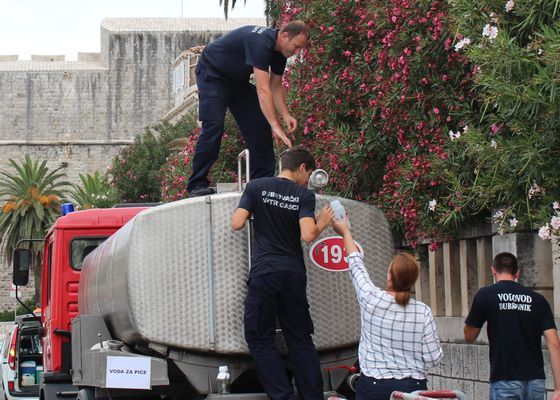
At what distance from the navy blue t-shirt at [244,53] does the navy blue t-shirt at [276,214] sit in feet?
3.76

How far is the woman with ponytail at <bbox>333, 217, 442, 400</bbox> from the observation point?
6898 mm

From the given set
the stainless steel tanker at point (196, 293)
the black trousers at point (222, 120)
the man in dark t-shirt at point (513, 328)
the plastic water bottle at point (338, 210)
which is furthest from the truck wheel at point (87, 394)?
the man in dark t-shirt at point (513, 328)

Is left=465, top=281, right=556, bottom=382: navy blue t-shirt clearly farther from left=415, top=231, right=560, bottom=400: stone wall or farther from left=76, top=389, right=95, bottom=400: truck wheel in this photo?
left=415, top=231, right=560, bottom=400: stone wall

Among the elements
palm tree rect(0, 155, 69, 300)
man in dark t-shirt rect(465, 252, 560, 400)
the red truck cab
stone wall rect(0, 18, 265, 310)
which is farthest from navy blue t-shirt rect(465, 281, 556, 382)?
stone wall rect(0, 18, 265, 310)

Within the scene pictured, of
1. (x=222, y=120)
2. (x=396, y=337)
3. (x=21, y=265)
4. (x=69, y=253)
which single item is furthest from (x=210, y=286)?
(x=21, y=265)

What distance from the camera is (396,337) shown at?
273 inches

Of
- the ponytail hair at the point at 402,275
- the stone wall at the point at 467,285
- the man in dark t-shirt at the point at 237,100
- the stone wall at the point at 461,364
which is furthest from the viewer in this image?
the stone wall at the point at 461,364

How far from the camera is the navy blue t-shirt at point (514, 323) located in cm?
804

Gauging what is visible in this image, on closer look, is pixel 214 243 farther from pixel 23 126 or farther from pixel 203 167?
pixel 23 126

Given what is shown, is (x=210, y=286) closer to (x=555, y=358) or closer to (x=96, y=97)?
(x=555, y=358)

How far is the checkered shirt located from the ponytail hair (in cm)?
6

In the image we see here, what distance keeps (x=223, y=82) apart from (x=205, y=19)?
215 ft

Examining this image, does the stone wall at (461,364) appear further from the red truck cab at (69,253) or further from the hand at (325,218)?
the hand at (325,218)

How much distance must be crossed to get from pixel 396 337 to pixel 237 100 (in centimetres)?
260
